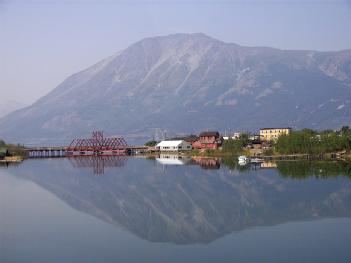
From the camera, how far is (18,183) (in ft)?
92.8

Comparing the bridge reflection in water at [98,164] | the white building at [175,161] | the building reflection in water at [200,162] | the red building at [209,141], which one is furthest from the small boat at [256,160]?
the red building at [209,141]

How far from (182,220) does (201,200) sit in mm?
4411

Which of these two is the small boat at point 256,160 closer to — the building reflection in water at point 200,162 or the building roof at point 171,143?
the building reflection in water at point 200,162

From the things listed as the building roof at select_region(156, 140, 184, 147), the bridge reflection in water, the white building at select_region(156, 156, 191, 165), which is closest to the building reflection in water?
the white building at select_region(156, 156, 191, 165)

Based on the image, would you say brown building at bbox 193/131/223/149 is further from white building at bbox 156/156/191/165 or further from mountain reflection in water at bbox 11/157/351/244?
mountain reflection in water at bbox 11/157/351/244

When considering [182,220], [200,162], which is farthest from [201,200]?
[200,162]

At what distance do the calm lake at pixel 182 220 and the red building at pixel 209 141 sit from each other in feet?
116

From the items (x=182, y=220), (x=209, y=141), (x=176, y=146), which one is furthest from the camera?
(x=176, y=146)

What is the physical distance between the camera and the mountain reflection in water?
630 inches

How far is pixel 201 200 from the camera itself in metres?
21.3

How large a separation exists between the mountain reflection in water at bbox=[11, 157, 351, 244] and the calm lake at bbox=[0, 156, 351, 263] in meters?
0.03

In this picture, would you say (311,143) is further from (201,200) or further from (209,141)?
(201,200)

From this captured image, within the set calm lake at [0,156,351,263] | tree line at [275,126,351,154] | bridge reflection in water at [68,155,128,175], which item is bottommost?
calm lake at [0,156,351,263]

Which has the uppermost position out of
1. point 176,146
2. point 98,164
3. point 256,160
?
point 176,146
